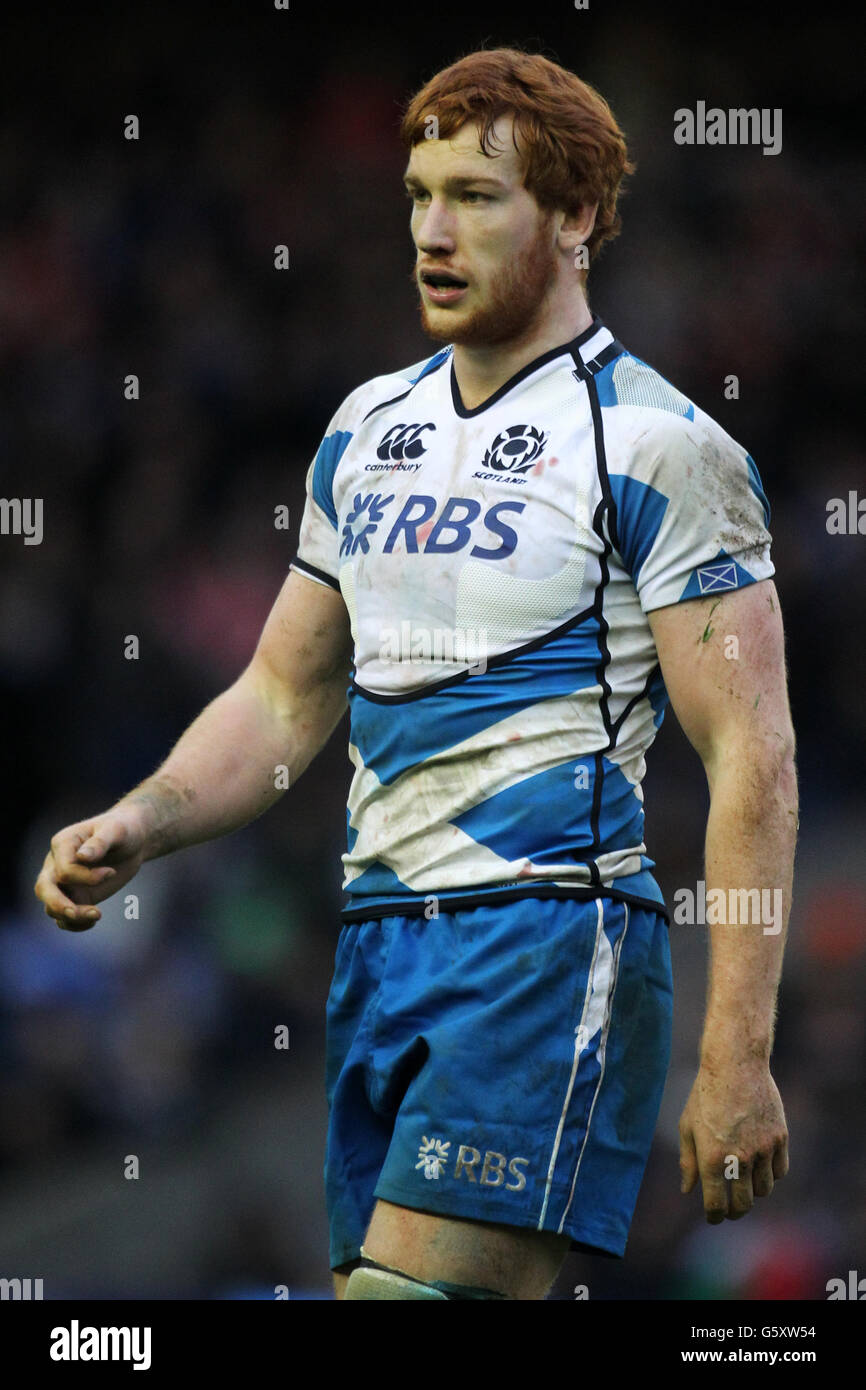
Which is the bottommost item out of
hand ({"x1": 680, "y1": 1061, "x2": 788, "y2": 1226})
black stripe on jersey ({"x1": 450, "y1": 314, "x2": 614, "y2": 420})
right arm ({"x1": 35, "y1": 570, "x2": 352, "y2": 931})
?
hand ({"x1": 680, "y1": 1061, "x2": 788, "y2": 1226})

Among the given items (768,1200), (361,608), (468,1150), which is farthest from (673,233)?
(468,1150)

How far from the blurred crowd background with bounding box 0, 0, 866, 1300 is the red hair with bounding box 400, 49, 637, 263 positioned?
415 cm

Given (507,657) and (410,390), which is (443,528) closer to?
(507,657)

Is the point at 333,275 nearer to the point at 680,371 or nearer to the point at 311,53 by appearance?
the point at 311,53

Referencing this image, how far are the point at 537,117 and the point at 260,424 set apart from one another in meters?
4.85

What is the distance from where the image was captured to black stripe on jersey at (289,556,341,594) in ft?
11.6

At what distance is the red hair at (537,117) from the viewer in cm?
323

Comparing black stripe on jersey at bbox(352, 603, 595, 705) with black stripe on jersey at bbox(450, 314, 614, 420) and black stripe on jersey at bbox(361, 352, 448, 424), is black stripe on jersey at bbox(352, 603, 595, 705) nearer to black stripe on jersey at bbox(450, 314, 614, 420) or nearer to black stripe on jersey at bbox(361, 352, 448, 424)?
black stripe on jersey at bbox(450, 314, 614, 420)

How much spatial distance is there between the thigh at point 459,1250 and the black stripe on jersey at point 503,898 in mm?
454

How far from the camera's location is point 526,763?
3.07 meters

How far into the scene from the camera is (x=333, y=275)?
8125 mm

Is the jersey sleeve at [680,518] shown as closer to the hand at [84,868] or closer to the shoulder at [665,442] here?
the shoulder at [665,442]

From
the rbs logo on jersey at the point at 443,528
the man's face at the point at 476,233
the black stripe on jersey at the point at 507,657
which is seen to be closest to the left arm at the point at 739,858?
the black stripe on jersey at the point at 507,657

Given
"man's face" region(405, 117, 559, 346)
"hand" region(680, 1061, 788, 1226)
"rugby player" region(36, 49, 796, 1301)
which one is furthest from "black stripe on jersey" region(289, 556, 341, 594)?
"hand" region(680, 1061, 788, 1226)
